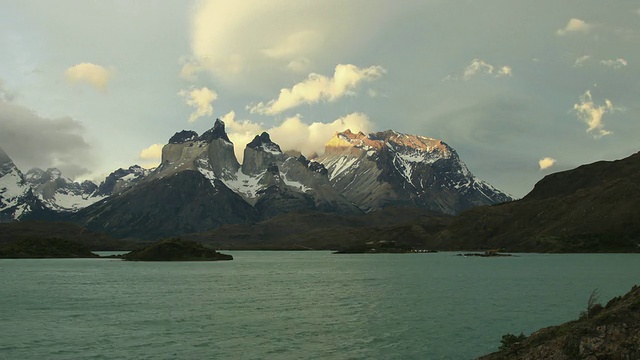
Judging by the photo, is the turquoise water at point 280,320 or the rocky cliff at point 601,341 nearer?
the rocky cliff at point 601,341

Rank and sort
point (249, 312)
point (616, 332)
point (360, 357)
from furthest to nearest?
1. point (249, 312)
2. point (360, 357)
3. point (616, 332)

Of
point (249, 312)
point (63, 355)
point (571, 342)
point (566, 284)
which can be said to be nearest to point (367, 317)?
point (249, 312)

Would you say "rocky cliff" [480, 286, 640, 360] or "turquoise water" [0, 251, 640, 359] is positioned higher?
"rocky cliff" [480, 286, 640, 360]

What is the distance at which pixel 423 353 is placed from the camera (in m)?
42.2

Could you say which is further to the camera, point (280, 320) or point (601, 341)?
point (280, 320)

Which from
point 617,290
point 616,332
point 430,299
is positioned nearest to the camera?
point 616,332

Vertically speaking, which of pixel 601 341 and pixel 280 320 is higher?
pixel 601 341

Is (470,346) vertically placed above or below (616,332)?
below

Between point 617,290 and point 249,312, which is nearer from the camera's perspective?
point 249,312

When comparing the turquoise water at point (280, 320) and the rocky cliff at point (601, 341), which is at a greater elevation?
the rocky cliff at point (601, 341)

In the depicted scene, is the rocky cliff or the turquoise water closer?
the rocky cliff

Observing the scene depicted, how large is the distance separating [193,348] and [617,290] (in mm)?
74401

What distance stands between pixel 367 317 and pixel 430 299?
74.8ft

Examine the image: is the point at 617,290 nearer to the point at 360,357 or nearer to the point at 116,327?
the point at 360,357
